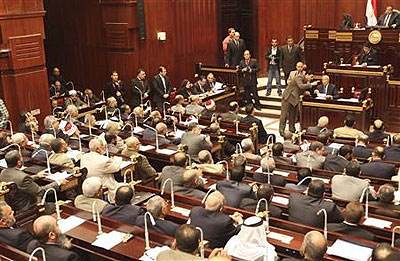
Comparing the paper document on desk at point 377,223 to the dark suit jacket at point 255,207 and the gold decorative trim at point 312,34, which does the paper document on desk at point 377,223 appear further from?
the gold decorative trim at point 312,34

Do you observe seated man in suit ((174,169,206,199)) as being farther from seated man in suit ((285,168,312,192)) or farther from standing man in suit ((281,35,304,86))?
standing man in suit ((281,35,304,86))

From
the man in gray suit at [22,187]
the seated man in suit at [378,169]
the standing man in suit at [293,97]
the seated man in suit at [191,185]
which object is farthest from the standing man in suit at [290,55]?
the man in gray suit at [22,187]

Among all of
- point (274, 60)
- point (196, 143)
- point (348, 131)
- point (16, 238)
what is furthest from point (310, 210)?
point (274, 60)

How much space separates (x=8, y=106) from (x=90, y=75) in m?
4.36

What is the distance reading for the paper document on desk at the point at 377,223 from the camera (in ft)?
17.9

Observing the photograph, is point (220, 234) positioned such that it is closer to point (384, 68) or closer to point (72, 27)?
point (384, 68)

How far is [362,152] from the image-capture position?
804 cm

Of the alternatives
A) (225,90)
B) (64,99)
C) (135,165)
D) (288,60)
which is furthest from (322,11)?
(135,165)

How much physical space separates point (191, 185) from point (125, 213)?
1.15 metres

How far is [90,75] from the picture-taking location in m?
15.0

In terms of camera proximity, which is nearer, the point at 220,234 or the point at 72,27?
the point at 220,234

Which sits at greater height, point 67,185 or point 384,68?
point 384,68

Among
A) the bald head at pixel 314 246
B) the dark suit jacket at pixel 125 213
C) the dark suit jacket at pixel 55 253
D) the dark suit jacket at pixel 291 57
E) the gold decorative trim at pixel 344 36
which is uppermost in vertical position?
the gold decorative trim at pixel 344 36

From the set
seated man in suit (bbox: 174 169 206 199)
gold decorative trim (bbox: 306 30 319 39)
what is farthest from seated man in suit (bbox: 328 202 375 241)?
gold decorative trim (bbox: 306 30 319 39)
